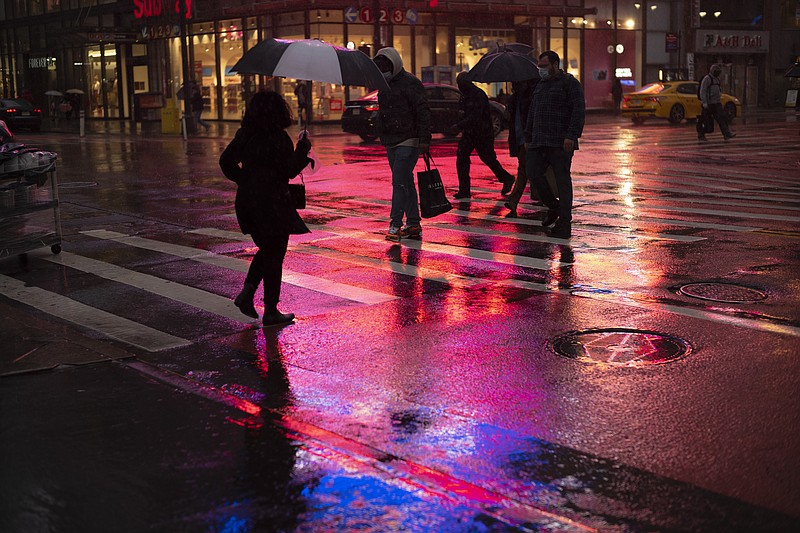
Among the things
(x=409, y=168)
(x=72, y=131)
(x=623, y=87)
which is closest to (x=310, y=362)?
(x=409, y=168)

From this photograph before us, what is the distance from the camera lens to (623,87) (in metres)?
53.9

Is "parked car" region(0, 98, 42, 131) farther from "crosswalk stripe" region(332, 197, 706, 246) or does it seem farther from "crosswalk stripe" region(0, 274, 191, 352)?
"crosswalk stripe" region(0, 274, 191, 352)

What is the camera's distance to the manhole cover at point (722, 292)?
770 cm

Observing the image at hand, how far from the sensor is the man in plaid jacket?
35.7ft

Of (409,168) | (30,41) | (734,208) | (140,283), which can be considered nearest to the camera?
(140,283)

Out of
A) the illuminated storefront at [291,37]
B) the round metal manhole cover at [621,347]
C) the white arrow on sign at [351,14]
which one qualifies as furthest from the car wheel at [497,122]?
the round metal manhole cover at [621,347]

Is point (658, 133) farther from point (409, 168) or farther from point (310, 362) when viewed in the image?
point (310, 362)

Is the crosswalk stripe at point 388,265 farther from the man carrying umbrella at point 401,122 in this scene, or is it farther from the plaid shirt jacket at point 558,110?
the plaid shirt jacket at point 558,110

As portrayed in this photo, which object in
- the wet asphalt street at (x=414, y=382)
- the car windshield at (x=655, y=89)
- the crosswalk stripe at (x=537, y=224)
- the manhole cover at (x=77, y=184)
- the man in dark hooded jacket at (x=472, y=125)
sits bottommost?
the wet asphalt street at (x=414, y=382)

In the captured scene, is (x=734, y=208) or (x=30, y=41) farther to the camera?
(x=30, y=41)

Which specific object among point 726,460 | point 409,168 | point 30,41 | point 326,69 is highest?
point 30,41

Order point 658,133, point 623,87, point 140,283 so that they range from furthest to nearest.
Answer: point 623,87
point 658,133
point 140,283

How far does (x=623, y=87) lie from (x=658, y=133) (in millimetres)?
22584

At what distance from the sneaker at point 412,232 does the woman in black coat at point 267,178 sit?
4014mm
